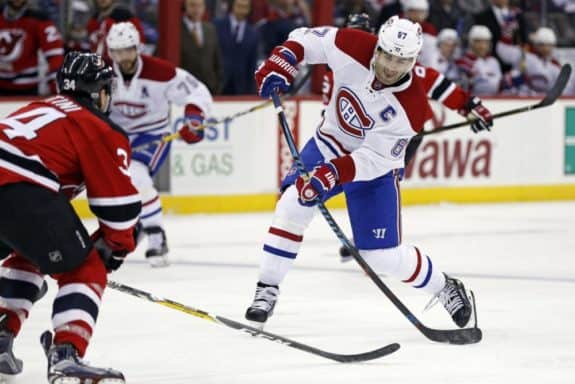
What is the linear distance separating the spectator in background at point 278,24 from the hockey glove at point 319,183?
507 cm

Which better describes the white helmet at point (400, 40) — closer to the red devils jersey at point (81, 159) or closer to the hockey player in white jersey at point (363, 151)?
the hockey player in white jersey at point (363, 151)

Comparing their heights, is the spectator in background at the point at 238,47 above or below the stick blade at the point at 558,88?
below

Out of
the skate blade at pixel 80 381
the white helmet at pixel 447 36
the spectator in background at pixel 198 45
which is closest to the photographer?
the skate blade at pixel 80 381

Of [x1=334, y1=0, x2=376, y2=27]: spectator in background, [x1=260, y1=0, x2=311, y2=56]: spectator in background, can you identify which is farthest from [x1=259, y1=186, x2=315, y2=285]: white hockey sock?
[x1=334, y1=0, x2=376, y2=27]: spectator in background

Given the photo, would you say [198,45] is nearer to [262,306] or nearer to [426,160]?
[426,160]

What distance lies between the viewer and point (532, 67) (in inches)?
448

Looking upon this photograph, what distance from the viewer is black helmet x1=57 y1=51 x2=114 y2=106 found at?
413 cm

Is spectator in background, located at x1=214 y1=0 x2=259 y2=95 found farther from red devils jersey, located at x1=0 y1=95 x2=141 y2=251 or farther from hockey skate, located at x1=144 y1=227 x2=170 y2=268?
red devils jersey, located at x1=0 y1=95 x2=141 y2=251

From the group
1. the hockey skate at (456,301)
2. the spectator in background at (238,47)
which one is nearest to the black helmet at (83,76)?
the hockey skate at (456,301)

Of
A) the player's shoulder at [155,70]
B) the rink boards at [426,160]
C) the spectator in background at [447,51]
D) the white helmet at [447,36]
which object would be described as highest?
the player's shoulder at [155,70]

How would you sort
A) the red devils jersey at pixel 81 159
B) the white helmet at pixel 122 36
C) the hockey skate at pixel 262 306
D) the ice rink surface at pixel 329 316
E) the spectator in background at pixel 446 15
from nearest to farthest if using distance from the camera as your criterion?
the red devils jersey at pixel 81 159
the ice rink surface at pixel 329 316
the hockey skate at pixel 262 306
the white helmet at pixel 122 36
the spectator in background at pixel 446 15

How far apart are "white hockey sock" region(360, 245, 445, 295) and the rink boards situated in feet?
13.4

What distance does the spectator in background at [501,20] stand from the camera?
1122cm

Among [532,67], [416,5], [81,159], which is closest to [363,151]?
[81,159]
